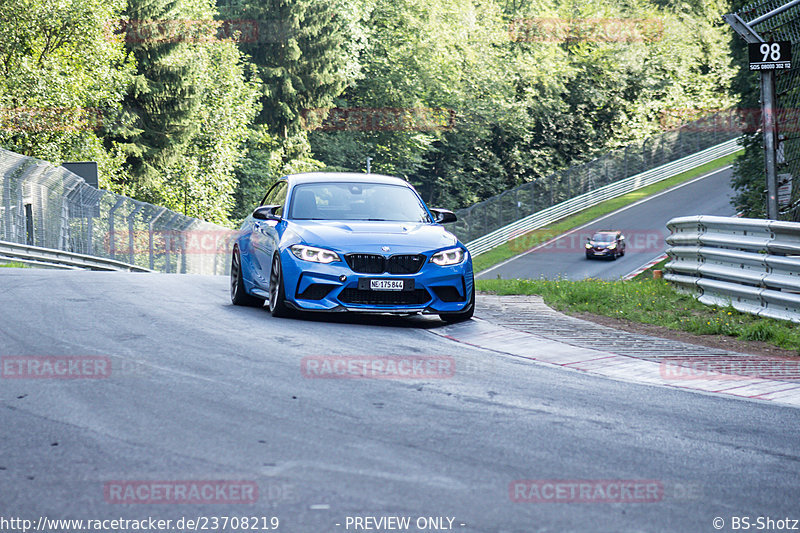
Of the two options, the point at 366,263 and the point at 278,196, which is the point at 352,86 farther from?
the point at 366,263

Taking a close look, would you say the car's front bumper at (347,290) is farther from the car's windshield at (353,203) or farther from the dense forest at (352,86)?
the dense forest at (352,86)

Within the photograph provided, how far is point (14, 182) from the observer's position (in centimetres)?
2470

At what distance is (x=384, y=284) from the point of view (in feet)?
34.4

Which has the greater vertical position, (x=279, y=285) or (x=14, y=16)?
(x=14, y=16)

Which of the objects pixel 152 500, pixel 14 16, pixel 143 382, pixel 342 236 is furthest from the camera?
pixel 14 16

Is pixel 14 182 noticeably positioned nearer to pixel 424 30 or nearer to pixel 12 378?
pixel 12 378

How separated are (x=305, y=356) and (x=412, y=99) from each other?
61.0 metres

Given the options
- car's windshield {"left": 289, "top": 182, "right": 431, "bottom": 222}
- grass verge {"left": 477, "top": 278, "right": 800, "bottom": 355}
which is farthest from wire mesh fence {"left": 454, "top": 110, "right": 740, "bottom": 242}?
car's windshield {"left": 289, "top": 182, "right": 431, "bottom": 222}

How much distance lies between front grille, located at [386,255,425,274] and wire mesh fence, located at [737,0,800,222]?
4.82m

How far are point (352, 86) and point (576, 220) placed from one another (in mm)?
18011

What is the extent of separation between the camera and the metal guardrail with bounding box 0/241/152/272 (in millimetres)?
23891

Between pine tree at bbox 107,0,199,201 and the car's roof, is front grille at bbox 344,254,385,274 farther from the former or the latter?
pine tree at bbox 107,0,199,201

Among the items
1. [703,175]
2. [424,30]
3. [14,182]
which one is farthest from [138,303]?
[424,30]

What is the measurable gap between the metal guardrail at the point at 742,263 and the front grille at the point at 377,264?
3.91 m
